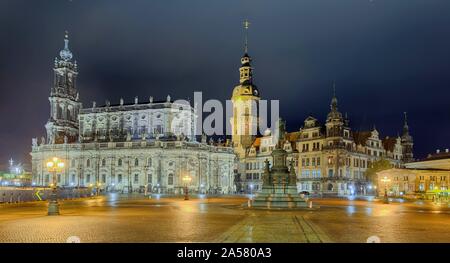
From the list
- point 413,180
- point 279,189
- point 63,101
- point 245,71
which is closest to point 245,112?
point 245,71

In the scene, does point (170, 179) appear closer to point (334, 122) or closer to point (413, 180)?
point (334, 122)

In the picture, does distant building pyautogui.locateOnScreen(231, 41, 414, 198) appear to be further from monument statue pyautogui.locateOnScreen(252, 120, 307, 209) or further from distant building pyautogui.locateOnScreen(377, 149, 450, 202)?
monument statue pyautogui.locateOnScreen(252, 120, 307, 209)

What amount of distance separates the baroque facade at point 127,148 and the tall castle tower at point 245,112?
15.2m

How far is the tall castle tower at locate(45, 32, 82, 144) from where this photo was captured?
122m

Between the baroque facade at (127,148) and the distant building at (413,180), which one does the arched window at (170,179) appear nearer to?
the baroque facade at (127,148)

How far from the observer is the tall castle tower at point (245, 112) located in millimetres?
130750

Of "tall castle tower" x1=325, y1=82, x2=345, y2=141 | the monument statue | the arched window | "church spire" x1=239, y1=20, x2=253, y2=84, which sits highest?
"church spire" x1=239, y1=20, x2=253, y2=84

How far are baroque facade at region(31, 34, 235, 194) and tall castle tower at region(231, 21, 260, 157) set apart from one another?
1515 cm

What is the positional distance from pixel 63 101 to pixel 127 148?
3036cm

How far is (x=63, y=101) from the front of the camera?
123062 millimetres

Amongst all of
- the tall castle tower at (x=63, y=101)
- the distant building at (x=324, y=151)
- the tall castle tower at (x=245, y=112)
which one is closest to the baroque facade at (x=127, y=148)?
the tall castle tower at (x=63, y=101)

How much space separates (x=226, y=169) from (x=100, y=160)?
30.6 metres

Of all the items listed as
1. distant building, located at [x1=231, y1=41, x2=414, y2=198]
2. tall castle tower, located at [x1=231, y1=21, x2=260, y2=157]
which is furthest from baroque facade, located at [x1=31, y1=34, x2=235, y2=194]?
tall castle tower, located at [x1=231, y1=21, x2=260, y2=157]
